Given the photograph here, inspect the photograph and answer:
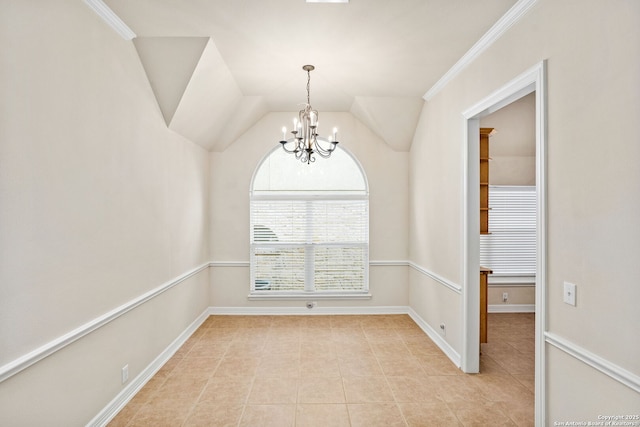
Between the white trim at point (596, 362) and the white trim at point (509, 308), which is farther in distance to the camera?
the white trim at point (509, 308)

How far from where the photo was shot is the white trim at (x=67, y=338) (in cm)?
165

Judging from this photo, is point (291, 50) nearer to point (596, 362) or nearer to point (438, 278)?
point (438, 278)

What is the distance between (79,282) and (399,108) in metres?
3.85

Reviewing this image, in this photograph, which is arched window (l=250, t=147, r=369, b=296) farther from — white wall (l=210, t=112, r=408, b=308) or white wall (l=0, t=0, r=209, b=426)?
white wall (l=0, t=0, r=209, b=426)

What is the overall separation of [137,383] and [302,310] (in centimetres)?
252

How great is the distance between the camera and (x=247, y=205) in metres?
5.03

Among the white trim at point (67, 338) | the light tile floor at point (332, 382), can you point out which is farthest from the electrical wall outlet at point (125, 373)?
the white trim at point (67, 338)

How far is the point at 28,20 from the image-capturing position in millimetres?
1757

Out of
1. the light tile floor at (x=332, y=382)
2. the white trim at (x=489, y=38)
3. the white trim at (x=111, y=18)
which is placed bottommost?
the light tile floor at (x=332, y=382)

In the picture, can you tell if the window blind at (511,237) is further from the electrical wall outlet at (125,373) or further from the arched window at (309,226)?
the electrical wall outlet at (125,373)

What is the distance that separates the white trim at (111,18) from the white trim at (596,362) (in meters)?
3.51

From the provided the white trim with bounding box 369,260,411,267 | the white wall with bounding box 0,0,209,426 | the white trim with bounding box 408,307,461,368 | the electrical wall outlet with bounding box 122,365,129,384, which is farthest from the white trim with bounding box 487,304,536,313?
the electrical wall outlet with bounding box 122,365,129,384

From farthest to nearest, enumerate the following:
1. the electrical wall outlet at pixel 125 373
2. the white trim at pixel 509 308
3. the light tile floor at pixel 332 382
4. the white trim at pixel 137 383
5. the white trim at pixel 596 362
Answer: the white trim at pixel 509 308 → the electrical wall outlet at pixel 125 373 → the light tile floor at pixel 332 382 → the white trim at pixel 137 383 → the white trim at pixel 596 362

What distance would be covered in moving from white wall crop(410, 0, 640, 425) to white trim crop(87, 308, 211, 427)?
2.89 metres
